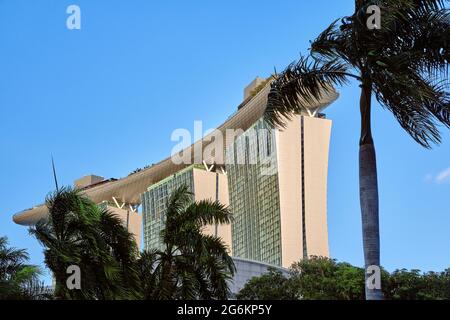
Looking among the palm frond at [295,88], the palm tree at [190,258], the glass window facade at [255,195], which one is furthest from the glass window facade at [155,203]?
the palm frond at [295,88]

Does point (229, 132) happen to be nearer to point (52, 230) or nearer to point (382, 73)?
point (52, 230)

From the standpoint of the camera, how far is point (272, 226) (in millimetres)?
66625

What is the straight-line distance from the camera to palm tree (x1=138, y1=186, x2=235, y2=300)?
1862cm

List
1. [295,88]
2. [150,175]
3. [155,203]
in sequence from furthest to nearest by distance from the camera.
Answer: [150,175]
[155,203]
[295,88]

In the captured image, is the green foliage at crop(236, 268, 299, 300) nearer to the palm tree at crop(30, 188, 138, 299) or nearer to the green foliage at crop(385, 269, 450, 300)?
the green foliage at crop(385, 269, 450, 300)

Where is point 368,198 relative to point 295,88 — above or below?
below

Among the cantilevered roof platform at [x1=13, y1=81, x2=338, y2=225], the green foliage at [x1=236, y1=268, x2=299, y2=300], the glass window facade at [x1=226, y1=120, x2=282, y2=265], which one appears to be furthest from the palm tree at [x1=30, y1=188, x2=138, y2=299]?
the cantilevered roof platform at [x1=13, y1=81, x2=338, y2=225]

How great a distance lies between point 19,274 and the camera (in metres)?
21.9

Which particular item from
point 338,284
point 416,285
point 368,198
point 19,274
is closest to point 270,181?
point 338,284

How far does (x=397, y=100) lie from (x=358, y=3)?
5.98ft

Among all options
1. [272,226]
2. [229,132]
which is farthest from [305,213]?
[229,132]

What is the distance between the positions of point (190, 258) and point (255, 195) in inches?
2071

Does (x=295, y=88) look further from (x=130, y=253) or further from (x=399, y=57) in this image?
(x=130, y=253)

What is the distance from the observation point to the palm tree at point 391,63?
36.3 feet
